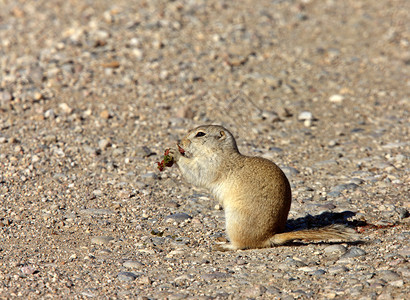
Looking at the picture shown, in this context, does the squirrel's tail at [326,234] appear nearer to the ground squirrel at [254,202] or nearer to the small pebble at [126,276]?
the ground squirrel at [254,202]

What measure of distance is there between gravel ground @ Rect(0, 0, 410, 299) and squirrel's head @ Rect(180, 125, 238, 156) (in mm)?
633

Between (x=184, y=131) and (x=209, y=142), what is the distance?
1955 millimetres

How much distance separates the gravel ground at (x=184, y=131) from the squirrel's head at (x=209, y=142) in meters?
Result: 0.63

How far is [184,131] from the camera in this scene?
670cm

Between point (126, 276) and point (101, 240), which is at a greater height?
point (126, 276)

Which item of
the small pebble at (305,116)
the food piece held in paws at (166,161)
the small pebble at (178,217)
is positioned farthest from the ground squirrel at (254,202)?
the small pebble at (305,116)

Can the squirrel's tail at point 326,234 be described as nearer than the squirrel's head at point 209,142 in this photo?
Yes

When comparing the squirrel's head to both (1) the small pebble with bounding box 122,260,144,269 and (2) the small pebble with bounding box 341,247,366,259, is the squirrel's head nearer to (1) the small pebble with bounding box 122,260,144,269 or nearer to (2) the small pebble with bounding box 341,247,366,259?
(1) the small pebble with bounding box 122,260,144,269

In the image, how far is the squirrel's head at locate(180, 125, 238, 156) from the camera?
15.5 ft

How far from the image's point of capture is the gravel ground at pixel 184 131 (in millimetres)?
3961

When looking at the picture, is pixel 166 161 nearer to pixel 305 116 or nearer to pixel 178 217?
pixel 178 217

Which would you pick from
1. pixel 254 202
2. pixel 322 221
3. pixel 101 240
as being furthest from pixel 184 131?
pixel 254 202

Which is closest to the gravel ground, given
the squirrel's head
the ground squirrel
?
the ground squirrel

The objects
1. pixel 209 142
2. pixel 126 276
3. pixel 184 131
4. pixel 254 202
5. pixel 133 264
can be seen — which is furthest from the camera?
pixel 184 131
